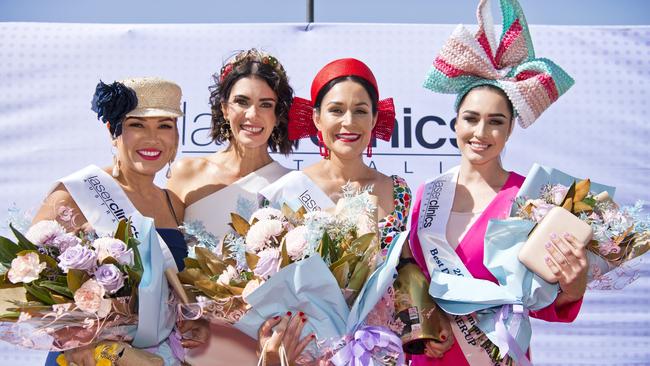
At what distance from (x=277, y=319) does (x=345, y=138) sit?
831 millimetres

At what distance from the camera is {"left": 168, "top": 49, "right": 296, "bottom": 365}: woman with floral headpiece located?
305 cm

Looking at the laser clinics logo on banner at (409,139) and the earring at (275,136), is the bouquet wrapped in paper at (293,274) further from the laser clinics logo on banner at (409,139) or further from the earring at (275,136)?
the laser clinics logo on banner at (409,139)

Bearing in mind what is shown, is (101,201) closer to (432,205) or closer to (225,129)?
(225,129)

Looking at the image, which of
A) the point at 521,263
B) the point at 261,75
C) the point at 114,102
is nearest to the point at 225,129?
the point at 261,75

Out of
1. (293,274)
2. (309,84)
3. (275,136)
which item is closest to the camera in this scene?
(293,274)

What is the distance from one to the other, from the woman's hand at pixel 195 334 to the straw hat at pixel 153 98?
0.73 m

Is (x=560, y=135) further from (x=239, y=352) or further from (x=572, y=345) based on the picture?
(x=239, y=352)

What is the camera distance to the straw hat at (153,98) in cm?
274

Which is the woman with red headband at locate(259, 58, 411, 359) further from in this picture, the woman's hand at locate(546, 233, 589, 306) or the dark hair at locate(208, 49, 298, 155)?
the woman's hand at locate(546, 233, 589, 306)

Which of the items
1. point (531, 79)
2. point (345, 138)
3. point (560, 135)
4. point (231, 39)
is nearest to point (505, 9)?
point (531, 79)

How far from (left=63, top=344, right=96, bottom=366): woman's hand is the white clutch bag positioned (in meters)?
1.27

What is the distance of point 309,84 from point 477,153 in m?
1.44

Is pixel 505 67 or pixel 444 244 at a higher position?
pixel 505 67

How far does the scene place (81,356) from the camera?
2258mm
